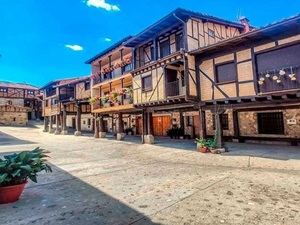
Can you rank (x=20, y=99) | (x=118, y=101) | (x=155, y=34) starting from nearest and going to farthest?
(x=155, y=34) < (x=118, y=101) < (x=20, y=99)

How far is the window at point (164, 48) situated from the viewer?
18109 mm

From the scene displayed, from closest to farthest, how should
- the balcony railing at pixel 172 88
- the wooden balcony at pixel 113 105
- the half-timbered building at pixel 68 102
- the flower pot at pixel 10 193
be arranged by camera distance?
the flower pot at pixel 10 193 → the balcony railing at pixel 172 88 → the wooden balcony at pixel 113 105 → the half-timbered building at pixel 68 102

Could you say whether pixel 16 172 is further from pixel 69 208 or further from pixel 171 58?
pixel 171 58

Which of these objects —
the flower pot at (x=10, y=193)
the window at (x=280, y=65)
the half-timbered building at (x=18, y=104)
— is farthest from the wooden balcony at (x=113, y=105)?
the half-timbered building at (x=18, y=104)

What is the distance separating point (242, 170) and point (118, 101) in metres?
16.2

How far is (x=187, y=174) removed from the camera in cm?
870

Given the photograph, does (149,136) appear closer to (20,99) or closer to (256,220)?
(256,220)

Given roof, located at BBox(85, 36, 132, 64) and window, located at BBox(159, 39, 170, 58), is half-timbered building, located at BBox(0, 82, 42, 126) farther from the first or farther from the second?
window, located at BBox(159, 39, 170, 58)

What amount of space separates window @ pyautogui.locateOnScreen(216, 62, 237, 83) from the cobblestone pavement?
4702mm

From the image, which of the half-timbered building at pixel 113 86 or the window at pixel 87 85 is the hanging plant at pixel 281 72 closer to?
the half-timbered building at pixel 113 86

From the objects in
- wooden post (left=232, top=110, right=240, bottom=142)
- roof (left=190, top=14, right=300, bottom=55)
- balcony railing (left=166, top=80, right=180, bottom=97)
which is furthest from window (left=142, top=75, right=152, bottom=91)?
wooden post (left=232, top=110, right=240, bottom=142)

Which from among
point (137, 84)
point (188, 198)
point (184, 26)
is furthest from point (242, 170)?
point (137, 84)

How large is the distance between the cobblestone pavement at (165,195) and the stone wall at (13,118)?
3914 centimetres

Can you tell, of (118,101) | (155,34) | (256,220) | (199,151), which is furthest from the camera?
(118,101)
